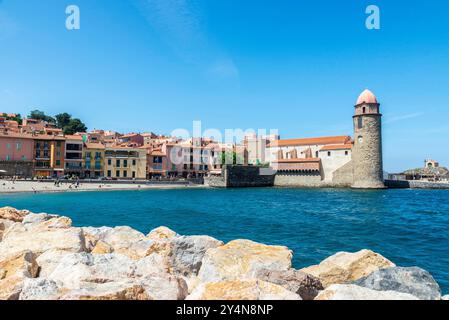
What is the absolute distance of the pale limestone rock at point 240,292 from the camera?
13.2 ft

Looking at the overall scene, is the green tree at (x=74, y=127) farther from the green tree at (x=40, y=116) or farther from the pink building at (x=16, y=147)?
the pink building at (x=16, y=147)

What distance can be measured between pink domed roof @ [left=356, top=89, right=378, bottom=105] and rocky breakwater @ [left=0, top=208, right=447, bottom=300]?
56828 millimetres

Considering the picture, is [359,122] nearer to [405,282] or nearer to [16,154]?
[16,154]

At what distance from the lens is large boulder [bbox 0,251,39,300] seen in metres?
4.59

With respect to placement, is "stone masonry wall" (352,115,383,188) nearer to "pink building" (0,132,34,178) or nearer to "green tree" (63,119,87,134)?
"pink building" (0,132,34,178)

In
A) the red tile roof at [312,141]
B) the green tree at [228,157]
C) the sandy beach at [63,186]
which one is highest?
the red tile roof at [312,141]

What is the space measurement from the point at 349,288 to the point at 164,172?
213 feet

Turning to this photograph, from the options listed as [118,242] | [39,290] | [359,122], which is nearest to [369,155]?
[359,122]

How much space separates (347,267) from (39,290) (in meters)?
5.75

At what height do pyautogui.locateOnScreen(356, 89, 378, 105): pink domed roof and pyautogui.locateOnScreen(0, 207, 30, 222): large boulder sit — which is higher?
pyautogui.locateOnScreen(356, 89, 378, 105): pink domed roof

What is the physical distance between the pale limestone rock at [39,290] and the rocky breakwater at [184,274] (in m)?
0.01

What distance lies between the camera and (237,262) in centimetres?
673

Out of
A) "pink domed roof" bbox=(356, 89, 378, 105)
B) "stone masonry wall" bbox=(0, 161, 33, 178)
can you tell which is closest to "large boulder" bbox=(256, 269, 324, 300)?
"stone masonry wall" bbox=(0, 161, 33, 178)

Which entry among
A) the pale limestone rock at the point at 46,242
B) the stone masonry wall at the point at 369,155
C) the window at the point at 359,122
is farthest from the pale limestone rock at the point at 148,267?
the window at the point at 359,122
